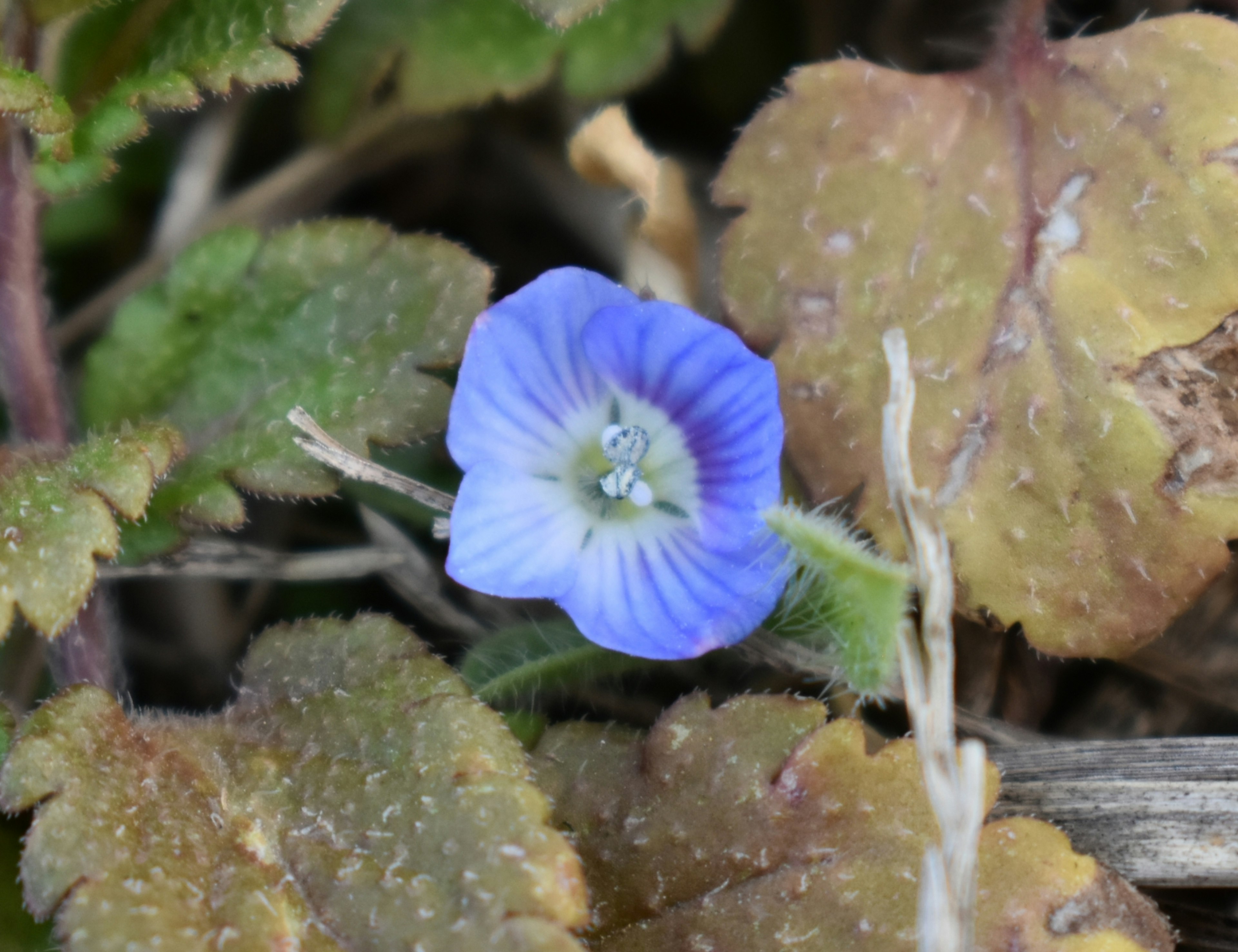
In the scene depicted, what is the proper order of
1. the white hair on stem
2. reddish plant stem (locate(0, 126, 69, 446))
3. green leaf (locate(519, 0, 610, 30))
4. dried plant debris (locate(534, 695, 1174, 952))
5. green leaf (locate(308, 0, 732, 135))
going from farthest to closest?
green leaf (locate(308, 0, 732, 135))
reddish plant stem (locate(0, 126, 69, 446))
green leaf (locate(519, 0, 610, 30))
dried plant debris (locate(534, 695, 1174, 952))
the white hair on stem

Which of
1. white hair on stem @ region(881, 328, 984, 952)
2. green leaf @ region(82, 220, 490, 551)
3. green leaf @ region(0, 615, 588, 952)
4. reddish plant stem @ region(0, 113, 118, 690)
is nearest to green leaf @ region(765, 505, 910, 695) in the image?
white hair on stem @ region(881, 328, 984, 952)

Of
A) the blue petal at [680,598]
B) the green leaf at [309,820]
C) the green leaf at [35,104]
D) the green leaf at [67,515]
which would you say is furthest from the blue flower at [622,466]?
the green leaf at [35,104]

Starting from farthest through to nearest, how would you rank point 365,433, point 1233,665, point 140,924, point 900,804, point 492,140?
point 492,140
point 1233,665
point 365,433
point 900,804
point 140,924

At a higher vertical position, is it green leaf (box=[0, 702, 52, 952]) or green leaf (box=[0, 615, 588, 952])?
green leaf (box=[0, 615, 588, 952])

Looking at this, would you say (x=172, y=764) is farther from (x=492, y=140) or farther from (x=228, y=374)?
(x=492, y=140)

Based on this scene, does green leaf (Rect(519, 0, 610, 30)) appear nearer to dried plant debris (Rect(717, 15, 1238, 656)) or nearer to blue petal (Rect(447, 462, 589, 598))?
dried plant debris (Rect(717, 15, 1238, 656))

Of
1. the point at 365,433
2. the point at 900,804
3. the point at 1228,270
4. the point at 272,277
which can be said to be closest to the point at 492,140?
the point at 272,277

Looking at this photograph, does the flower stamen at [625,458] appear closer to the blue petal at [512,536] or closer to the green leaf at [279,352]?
the blue petal at [512,536]
